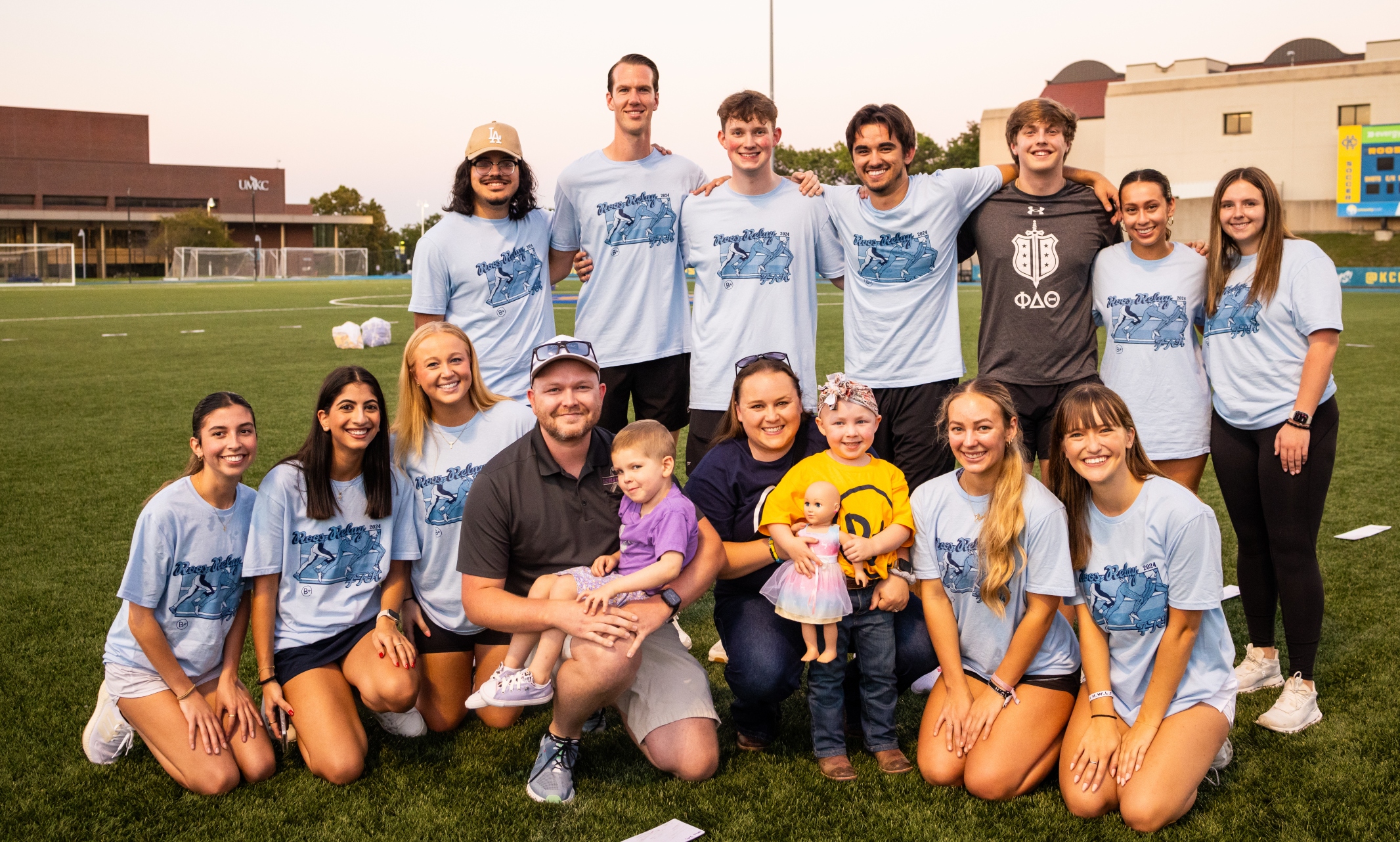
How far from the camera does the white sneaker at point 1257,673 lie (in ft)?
14.1

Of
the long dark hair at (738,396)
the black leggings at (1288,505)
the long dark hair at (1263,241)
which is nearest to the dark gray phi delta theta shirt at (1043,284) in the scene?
the long dark hair at (1263,241)

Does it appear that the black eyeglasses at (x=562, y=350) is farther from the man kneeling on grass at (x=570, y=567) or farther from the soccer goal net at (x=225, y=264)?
the soccer goal net at (x=225, y=264)

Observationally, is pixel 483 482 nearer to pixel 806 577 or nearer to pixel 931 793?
pixel 806 577

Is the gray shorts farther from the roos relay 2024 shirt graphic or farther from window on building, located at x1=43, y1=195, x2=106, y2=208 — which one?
window on building, located at x1=43, y1=195, x2=106, y2=208

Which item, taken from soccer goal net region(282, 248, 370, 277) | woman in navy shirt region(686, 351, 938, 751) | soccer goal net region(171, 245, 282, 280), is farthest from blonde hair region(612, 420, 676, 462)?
soccer goal net region(282, 248, 370, 277)

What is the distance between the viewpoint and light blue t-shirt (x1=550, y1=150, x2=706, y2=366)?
493cm

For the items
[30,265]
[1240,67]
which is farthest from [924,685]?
[1240,67]

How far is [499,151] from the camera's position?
4.70m

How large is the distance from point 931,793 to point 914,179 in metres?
2.56

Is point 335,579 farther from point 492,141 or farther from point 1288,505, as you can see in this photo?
point 1288,505

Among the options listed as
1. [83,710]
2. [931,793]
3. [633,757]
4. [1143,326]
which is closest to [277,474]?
[83,710]

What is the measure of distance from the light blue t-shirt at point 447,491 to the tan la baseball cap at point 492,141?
1.27m

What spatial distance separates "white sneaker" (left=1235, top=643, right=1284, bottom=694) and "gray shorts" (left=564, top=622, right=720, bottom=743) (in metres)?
2.24

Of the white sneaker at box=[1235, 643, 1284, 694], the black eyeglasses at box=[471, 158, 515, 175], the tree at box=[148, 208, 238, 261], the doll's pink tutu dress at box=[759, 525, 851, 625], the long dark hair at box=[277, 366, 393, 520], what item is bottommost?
the white sneaker at box=[1235, 643, 1284, 694]
